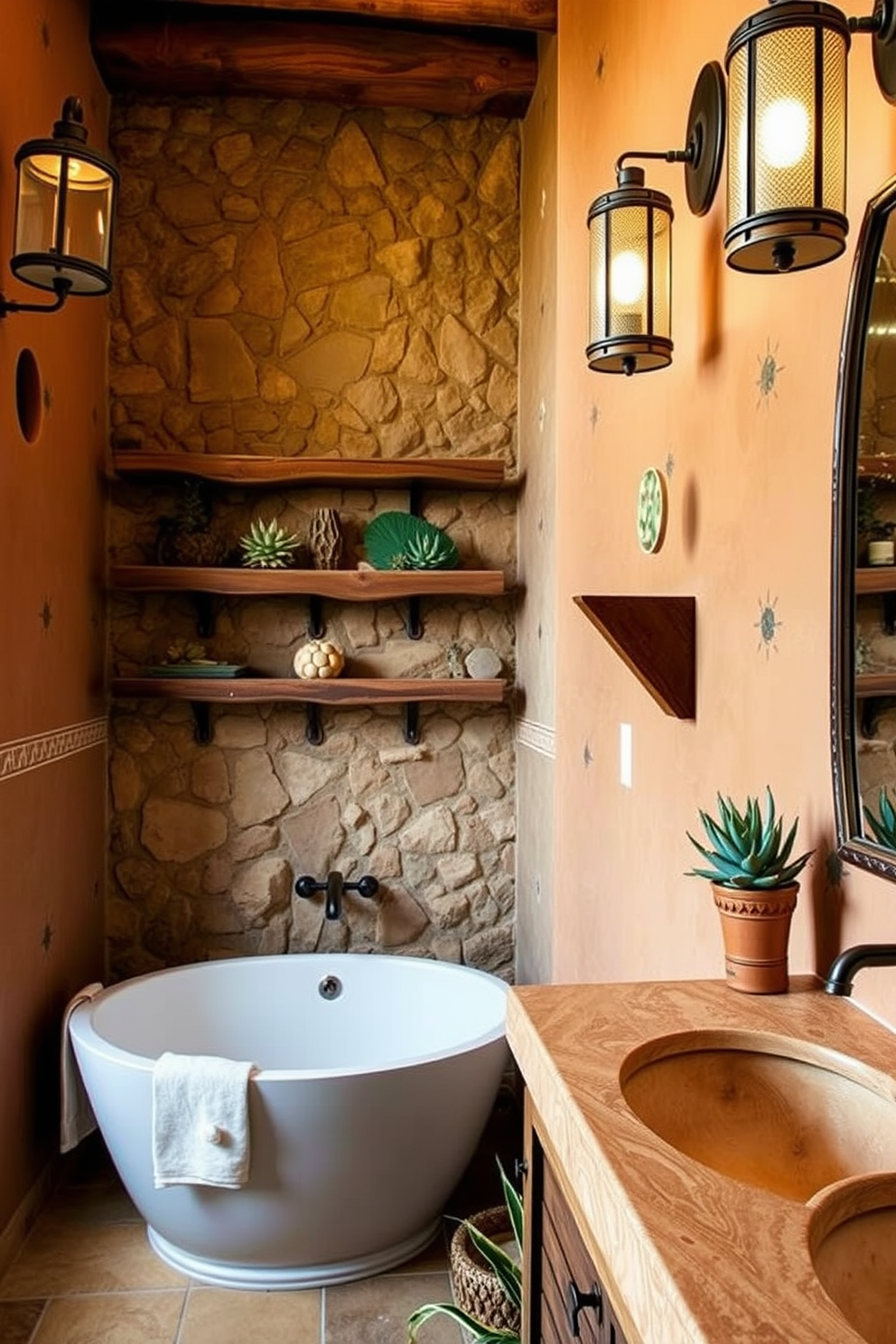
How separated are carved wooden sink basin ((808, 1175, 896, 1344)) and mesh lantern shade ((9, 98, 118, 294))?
1953 mm

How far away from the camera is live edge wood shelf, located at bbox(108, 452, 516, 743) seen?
10.0 ft

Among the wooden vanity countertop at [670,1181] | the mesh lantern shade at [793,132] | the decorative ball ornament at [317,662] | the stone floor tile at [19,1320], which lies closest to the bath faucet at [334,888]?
the decorative ball ornament at [317,662]

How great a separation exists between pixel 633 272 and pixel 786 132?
520 millimetres

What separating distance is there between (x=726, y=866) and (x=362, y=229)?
9.13 feet

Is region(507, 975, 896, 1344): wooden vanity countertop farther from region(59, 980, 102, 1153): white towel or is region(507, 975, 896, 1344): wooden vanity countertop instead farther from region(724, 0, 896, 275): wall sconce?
region(59, 980, 102, 1153): white towel

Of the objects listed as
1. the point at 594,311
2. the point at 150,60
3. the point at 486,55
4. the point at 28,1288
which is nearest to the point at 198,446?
the point at 150,60

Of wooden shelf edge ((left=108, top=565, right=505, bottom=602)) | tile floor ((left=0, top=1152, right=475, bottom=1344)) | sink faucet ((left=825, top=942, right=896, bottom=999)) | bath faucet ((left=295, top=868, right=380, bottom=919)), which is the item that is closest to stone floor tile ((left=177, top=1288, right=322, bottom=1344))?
tile floor ((left=0, top=1152, right=475, bottom=1344))

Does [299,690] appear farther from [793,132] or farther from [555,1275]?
[793,132]

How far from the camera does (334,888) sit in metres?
3.13

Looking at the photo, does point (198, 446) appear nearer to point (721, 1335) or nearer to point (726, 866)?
point (726, 866)

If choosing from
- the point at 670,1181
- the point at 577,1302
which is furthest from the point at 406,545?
the point at 670,1181

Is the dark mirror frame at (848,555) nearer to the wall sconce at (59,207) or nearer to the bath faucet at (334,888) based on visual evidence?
the wall sconce at (59,207)

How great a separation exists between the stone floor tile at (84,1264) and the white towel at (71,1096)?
0.20 m

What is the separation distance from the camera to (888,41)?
97cm
